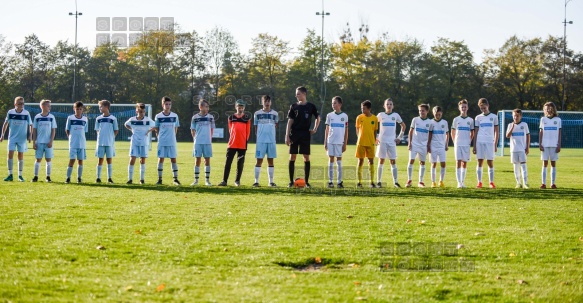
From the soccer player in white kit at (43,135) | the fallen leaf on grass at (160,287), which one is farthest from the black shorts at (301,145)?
the fallen leaf on grass at (160,287)

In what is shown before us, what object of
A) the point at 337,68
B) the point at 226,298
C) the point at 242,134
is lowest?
the point at 226,298

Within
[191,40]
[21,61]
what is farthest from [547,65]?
[21,61]

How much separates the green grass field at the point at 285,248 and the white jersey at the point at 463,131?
3.11 m

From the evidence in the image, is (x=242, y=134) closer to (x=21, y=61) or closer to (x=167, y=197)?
(x=167, y=197)

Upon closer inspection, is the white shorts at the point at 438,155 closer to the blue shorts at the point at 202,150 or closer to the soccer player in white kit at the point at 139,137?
the blue shorts at the point at 202,150

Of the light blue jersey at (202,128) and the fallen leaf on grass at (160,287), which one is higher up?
the light blue jersey at (202,128)

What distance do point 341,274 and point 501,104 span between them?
2603 inches

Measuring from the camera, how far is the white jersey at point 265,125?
1453 cm

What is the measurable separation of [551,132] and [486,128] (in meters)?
1.62

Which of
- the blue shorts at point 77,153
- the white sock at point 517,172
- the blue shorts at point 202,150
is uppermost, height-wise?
the blue shorts at point 202,150

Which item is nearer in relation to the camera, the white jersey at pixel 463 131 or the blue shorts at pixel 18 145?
the blue shorts at pixel 18 145

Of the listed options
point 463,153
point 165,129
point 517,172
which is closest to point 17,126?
point 165,129

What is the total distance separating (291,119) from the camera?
46.2 feet

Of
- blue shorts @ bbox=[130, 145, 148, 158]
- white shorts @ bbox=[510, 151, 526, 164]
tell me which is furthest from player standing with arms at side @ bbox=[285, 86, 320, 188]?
white shorts @ bbox=[510, 151, 526, 164]
